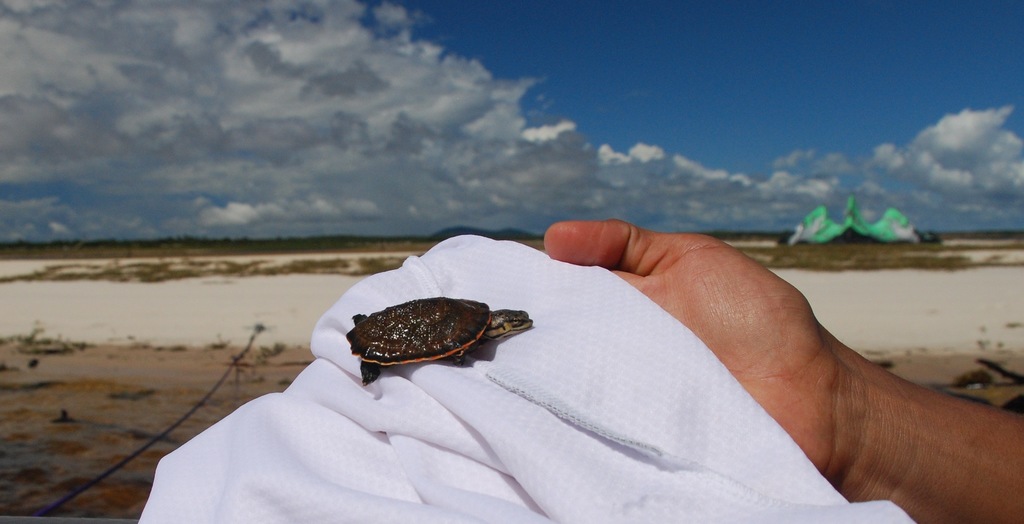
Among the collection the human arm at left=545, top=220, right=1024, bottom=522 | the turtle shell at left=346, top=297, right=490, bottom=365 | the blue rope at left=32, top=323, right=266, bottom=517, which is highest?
the turtle shell at left=346, top=297, right=490, bottom=365

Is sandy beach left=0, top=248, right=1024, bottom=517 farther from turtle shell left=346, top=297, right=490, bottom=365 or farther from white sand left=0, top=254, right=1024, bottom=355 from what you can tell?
turtle shell left=346, top=297, right=490, bottom=365

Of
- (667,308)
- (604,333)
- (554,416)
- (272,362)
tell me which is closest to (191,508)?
(554,416)

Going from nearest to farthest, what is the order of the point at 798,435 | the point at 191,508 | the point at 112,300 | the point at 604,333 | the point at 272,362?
the point at 191,508, the point at 604,333, the point at 798,435, the point at 272,362, the point at 112,300

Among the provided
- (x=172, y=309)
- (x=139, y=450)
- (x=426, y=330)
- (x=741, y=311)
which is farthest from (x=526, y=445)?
(x=172, y=309)

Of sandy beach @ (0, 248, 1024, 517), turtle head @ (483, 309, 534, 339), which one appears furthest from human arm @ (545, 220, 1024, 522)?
sandy beach @ (0, 248, 1024, 517)

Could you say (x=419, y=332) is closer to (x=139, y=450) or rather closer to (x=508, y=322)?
(x=508, y=322)

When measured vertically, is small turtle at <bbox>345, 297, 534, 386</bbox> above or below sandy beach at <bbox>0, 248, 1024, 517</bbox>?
above

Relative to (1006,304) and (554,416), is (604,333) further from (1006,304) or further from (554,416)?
(1006,304)
